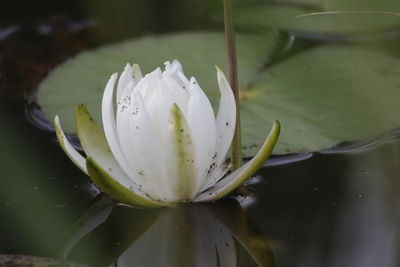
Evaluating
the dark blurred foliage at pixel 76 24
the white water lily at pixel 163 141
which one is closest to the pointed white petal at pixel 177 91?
the white water lily at pixel 163 141

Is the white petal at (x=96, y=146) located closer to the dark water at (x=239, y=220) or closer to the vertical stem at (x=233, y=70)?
the dark water at (x=239, y=220)

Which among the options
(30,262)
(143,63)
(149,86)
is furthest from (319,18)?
(30,262)

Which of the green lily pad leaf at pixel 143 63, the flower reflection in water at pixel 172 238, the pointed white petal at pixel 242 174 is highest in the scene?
the green lily pad leaf at pixel 143 63

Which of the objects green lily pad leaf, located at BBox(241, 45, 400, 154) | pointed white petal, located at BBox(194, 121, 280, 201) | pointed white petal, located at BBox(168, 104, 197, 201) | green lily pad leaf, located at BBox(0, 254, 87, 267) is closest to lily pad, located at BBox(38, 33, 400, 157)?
green lily pad leaf, located at BBox(241, 45, 400, 154)

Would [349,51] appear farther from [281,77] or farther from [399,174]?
[399,174]

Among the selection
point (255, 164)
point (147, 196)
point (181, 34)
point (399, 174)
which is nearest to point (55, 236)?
point (147, 196)

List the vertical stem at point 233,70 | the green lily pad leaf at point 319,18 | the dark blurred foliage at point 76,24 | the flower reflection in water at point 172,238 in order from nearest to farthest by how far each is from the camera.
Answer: the flower reflection in water at point 172,238 → the vertical stem at point 233,70 → the green lily pad leaf at point 319,18 → the dark blurred foliage at point 76,24

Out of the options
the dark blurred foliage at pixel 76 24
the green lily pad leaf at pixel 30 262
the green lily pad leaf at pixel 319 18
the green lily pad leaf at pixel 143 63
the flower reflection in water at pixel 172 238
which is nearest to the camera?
the green lily pad leaf at pixel 30 262
